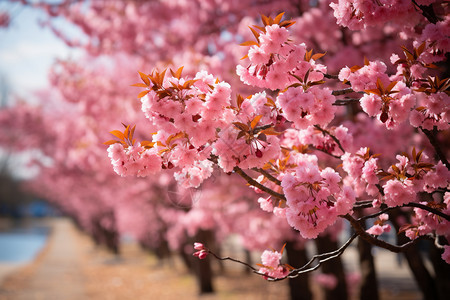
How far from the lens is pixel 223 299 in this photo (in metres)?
10.8

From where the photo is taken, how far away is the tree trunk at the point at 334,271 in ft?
25.8

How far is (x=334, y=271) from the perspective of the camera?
786cm

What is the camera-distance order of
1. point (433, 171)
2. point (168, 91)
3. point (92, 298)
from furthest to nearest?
1. point (92, 298)
2. point (433, 171)
3. point (168, 91)

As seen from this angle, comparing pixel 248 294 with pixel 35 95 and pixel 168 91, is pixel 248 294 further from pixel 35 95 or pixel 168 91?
pixel 35 95

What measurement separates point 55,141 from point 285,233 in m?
15.3

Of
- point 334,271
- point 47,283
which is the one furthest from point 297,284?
point 47,283

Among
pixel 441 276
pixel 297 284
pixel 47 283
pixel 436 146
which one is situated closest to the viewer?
pixel 436 146

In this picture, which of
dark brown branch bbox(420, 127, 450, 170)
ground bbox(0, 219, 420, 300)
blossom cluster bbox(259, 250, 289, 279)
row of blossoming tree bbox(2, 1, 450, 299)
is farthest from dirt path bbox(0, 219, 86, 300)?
dark brown branch bbox(420, 127, 450, 170)

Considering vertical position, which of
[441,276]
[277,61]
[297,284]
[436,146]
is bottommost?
[441,276]

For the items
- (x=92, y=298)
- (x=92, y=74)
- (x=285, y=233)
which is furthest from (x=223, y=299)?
(x=92, y=74)

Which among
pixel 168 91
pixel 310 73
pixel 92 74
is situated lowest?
pixel 168 91

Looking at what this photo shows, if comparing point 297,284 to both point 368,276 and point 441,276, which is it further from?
point 441,276

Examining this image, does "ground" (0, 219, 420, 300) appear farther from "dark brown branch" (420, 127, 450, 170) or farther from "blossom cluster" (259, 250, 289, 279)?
"dark brown branch" (420, 127, 450, 170)

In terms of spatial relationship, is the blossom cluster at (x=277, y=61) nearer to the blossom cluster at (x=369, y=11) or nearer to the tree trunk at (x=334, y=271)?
the blossom cluster at (x=369, y=11)
